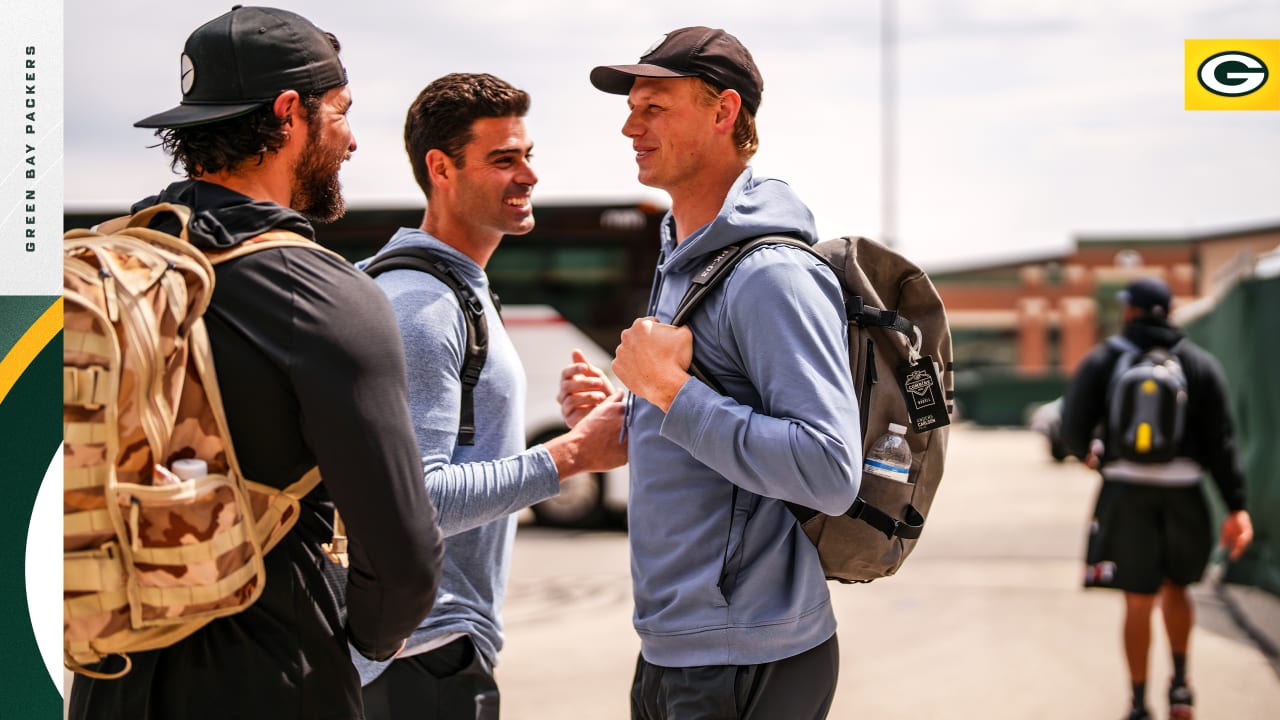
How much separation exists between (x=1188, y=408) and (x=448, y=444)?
15.3 ft

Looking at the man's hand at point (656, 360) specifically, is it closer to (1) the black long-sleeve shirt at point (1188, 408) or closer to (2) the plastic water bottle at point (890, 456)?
(2) the plastic water bottle at point (890, 456)

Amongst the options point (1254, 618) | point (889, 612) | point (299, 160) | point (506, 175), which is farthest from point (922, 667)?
point (299, 160)

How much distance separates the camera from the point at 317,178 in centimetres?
216

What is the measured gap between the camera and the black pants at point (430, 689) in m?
2.67

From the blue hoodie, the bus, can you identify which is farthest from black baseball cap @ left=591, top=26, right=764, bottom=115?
the bus

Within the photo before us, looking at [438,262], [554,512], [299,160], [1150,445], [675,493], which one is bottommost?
[554,512]

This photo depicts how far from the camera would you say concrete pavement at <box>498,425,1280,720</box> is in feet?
20.2

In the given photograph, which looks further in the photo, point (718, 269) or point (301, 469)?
point (718, 269)

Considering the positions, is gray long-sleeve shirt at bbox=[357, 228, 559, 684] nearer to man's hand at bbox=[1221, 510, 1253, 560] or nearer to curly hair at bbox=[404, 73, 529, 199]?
curly hair at bbox=[404, 73, 529, 199]

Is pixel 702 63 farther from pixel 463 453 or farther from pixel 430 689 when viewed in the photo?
pixel 430 689

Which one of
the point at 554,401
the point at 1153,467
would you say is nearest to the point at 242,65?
the point at 1153,467

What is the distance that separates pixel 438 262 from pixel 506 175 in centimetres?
35

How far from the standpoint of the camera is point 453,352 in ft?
8.77

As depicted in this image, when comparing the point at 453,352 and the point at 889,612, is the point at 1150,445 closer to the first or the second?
the point at 889,612
